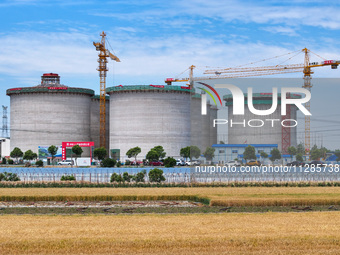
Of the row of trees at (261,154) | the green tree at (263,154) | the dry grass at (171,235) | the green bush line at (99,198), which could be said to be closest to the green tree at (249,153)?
the row of trees at (261,154)

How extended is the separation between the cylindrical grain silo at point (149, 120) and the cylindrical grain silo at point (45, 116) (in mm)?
15921

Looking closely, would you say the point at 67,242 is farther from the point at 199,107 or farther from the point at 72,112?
the point at 72,112

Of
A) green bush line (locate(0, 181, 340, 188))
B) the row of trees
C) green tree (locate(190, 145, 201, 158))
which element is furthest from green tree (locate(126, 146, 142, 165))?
green bush line (locate(0, 181, 340, 188))

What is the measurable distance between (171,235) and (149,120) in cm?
14675

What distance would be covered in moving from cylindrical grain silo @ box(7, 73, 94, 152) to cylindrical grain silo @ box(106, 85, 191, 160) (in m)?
15.9

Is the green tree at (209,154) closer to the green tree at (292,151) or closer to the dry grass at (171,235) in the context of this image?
the green tree at (292,151)

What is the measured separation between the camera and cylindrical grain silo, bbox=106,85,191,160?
553 ft

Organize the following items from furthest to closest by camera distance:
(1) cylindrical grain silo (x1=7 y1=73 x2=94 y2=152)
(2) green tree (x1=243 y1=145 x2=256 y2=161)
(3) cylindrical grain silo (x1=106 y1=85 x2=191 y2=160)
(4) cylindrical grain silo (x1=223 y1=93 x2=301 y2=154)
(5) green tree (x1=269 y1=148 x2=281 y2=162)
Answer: (1) cylindrical grain silo (x1=7 y1=73 x2=94 y2=152)
(3) cylindrical grain silo (x1=106 y1=85 x2=191 y2=160)
(2) green tree (x1=243 y1=145 x2=256 y2=161)
(5) green tree (x1=269 y1=148 x2=281 y2=162)
(4) cylindrical grain silo (x1=223 y1=93 x2=301 y2=154)

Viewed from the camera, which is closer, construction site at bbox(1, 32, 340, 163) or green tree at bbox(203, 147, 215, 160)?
green tree at bbox(203, 147, 215, 160)

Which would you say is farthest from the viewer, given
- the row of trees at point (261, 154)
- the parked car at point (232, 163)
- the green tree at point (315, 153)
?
the row of trees at point (261, 154)

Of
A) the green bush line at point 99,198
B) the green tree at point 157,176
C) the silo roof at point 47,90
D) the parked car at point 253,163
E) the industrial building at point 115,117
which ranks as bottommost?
the green bush line at point 99,198

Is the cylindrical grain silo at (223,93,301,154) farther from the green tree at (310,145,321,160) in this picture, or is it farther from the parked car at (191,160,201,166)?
the parked car at (191,160,201,166)

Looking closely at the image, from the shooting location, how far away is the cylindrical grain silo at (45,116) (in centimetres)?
17400

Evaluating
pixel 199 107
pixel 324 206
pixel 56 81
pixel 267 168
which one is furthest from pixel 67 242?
pixel 56 81
